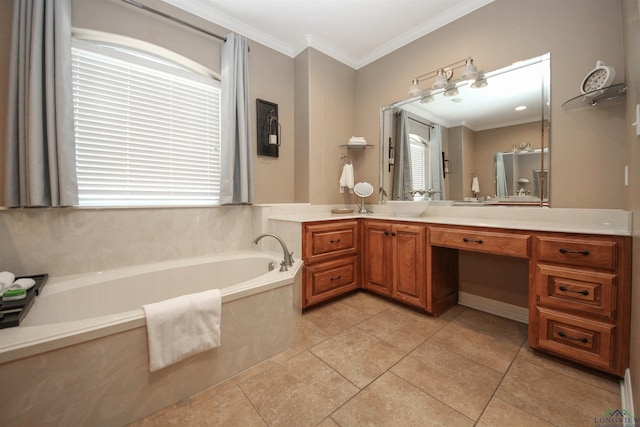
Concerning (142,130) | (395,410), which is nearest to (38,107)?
(142,130)

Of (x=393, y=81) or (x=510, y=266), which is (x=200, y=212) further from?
(x=510, y=266)

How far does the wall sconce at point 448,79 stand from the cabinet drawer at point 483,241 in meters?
1.32

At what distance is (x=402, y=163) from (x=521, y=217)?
1210 millimetres

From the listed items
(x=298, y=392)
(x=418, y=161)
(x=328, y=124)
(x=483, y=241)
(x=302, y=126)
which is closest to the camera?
(x=298, y=392)

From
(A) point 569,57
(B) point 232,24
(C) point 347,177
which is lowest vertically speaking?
(C) point 347,177

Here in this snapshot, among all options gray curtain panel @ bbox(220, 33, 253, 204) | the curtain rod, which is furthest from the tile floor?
the curtain rod

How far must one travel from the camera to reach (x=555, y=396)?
1.20 m

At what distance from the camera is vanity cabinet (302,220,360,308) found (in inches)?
82.8

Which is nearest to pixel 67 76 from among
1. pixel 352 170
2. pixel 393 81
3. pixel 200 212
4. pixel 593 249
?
pixel 200 212

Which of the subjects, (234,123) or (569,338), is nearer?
(569,338)

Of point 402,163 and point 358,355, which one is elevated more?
point 402,163

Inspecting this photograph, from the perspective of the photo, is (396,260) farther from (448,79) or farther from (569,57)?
(569,57)

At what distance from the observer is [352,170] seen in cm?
296

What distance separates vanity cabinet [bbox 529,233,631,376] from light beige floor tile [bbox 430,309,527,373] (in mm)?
182
